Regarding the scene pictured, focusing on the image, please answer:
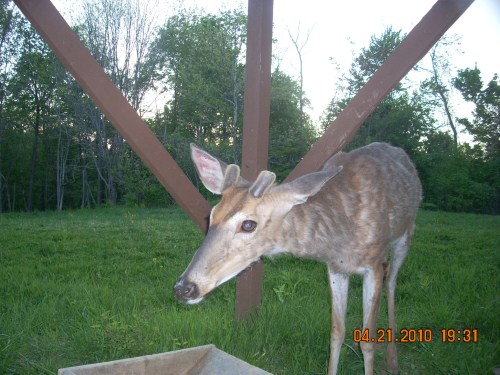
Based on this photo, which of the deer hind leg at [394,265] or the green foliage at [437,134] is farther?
the green foliage at [437,134]

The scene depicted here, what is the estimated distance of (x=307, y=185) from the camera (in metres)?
2.79

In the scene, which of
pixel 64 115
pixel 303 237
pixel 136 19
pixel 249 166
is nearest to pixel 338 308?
pixel 303 237

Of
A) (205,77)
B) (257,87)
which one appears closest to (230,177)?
(257,87)

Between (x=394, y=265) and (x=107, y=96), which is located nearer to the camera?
(x=107, y=96)

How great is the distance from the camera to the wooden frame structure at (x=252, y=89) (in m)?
3.19

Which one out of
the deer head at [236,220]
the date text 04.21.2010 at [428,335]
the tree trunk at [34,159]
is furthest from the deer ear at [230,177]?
the tree trunk at [34,159]

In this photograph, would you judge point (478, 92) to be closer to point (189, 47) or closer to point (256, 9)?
point (189, 47)

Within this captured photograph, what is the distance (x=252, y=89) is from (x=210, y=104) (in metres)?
13.8

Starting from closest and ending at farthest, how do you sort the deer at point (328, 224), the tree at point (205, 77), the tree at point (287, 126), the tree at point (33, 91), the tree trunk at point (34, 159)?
1. the deer at point (328, 224)
2. the tree at point (287, 126)
3. the tree at point (205, 77)
4. the tree at point (33, 91)
5. the tree trunk at point (34, 159)

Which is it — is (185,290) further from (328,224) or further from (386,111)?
(386,111)

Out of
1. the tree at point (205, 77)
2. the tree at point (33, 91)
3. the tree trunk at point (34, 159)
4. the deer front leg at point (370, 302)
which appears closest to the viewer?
the deer front leg at point (370, 302)

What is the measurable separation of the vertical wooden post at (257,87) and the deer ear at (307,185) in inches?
33.7

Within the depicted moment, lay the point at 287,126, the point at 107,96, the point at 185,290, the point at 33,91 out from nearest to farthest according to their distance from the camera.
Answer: the point at 185,290 → the point at 107,96 → the point at 287,126 → the point at 33,91

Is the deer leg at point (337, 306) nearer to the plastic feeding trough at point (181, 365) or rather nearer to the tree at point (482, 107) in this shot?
the plastic feeding trough at point (181, 365)
